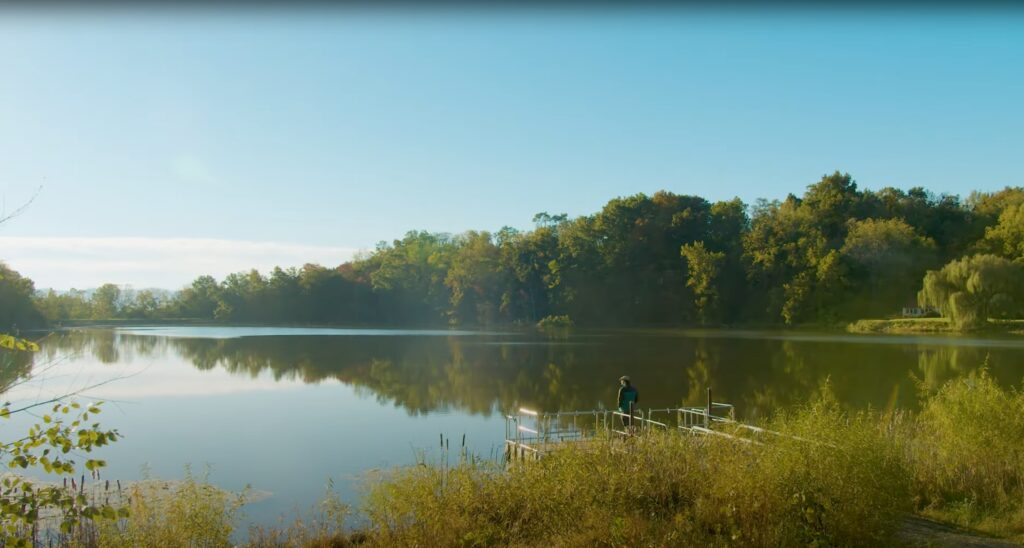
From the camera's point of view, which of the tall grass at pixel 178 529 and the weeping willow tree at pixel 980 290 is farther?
the weeping willow tree at pixel 980 290

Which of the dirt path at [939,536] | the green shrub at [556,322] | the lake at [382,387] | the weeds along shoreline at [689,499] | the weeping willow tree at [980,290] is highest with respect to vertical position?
the weeping willow tree at [980,290]

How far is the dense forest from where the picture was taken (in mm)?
59562

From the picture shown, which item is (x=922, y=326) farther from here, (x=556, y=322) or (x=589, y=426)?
(x=589, y=426)

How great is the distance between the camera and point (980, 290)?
50656mm

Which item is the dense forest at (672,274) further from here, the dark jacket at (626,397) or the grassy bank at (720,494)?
the grassy bank at (720,494)

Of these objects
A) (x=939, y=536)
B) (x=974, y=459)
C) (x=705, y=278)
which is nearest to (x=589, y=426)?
(x=974, y=459)

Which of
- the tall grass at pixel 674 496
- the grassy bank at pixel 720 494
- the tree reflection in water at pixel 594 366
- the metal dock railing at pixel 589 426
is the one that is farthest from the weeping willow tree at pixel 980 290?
the tall grass at pixel 674 496

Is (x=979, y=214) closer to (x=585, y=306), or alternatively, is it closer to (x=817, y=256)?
(x=817, y=256)

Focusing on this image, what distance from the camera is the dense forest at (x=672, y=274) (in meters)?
59.6

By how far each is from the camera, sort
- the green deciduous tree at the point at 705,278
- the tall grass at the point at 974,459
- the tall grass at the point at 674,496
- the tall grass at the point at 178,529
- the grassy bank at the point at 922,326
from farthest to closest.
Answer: the green deciduous tree at the point at 705,278, the grassy bank at the point at 922,326, the tall grass at the point at 974,459, the tall grass at the point at 178,529, the tall grass at the point at 674,496

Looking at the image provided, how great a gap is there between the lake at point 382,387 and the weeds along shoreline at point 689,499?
2.91 metres

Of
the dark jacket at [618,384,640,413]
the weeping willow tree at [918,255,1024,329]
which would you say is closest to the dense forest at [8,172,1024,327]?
the weeping willow tree at [918,255,1024,329]

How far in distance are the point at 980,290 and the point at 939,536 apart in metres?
50.4

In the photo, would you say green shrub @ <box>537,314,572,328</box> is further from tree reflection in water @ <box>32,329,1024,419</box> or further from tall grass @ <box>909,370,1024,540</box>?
tall grass @ <box>909,370,1024,540</box>
